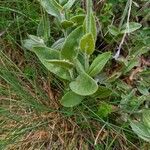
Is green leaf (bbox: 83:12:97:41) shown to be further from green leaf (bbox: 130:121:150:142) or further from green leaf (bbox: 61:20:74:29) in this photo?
green leaf (bbox: 130:121:150:142)

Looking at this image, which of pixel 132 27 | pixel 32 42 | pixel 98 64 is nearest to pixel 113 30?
pixel 132 27

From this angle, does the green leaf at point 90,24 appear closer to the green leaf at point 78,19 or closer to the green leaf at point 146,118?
the green leaf at point 78,19

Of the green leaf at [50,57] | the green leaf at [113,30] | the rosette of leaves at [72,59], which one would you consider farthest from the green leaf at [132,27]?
the green leaf at [50,57]

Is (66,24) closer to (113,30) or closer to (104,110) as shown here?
(113,30)

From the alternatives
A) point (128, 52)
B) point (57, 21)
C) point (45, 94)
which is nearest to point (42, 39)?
point (57, 21)

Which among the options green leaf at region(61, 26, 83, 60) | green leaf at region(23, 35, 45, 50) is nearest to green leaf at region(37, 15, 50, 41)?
green leaf at region(23, 35, 45, 50)
